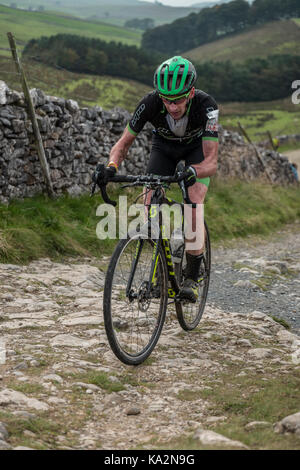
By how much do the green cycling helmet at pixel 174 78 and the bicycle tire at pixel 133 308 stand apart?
1.27 m

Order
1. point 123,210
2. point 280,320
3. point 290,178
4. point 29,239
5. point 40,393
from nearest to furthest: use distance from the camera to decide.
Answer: point 40,393 < point 280,320 < point 29,239 < point 123,210 < point 290,178

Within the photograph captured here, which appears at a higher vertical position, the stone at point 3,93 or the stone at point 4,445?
the stone at point 3,93

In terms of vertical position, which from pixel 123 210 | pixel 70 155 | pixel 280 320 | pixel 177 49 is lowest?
pixel 280 320

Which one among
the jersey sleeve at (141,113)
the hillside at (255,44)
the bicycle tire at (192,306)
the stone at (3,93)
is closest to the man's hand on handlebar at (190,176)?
the jersey sleeve at (141,113)

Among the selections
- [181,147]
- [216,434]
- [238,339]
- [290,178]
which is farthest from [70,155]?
[290,178]

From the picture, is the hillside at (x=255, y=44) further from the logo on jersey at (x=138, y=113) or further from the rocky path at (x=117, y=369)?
the logo on jersey at (x=138, y=113)

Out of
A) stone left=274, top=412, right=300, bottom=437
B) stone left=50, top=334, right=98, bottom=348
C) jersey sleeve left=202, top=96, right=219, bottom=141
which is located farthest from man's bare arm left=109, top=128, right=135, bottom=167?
stone left=274, top=412, right=300, bottom=437

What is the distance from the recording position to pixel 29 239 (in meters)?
7.70

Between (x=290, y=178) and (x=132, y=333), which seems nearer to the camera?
(x=132, y=333)

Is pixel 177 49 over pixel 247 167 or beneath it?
over

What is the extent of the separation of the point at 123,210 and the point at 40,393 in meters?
6.85

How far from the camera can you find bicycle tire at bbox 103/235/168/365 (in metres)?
3.94

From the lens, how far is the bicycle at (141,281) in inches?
158
